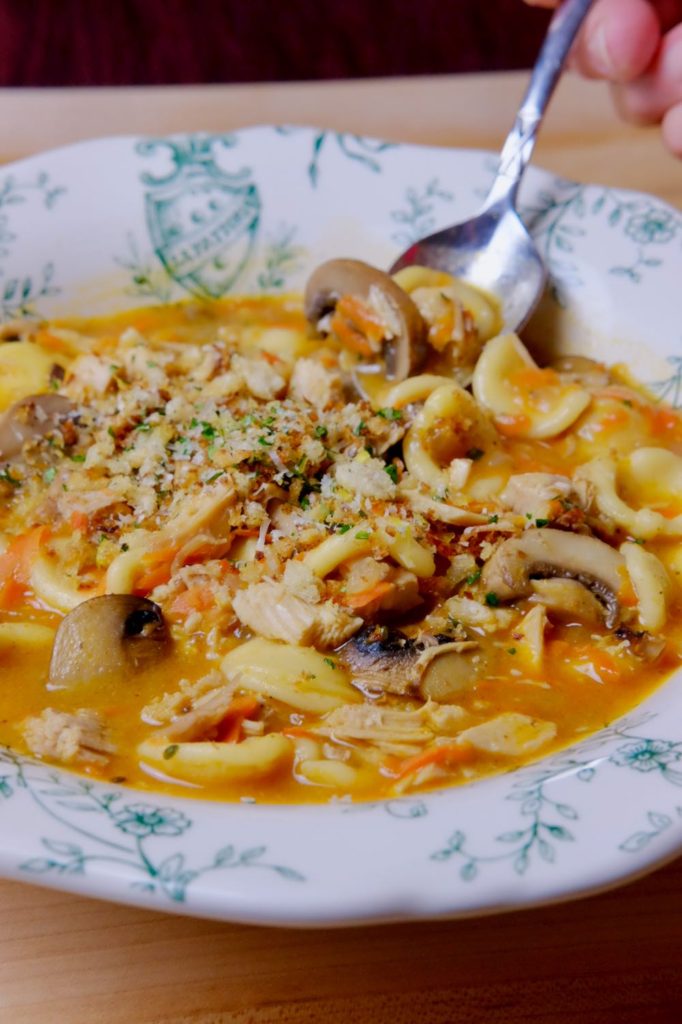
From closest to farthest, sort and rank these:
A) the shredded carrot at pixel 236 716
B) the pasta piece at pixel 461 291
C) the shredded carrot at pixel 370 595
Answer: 1. the shredded carrot at pixel 236 716
2. the shredded carrot at pixel 370 595
3. the pasta piece at pixel 461 291

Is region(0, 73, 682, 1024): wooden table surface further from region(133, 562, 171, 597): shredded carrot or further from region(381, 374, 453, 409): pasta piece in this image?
region(381, 374, 453, 409): pasta piece

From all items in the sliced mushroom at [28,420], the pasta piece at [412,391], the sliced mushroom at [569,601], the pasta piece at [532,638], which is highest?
the pasta piece at [412,391]

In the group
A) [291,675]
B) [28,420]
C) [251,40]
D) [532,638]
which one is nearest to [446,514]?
[532,638]

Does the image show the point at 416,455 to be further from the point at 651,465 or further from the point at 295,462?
the point at 651,465

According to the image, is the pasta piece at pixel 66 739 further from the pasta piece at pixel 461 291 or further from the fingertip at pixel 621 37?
the fingertip at pixel 621 37

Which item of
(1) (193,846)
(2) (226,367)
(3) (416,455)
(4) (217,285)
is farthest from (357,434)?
(1) (193,846)

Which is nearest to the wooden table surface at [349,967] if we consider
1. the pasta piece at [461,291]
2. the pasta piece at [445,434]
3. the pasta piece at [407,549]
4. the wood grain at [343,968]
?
the wood grain at [343,968]

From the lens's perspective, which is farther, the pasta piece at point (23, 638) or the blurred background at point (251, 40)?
the blurred background at point (251, 40)
